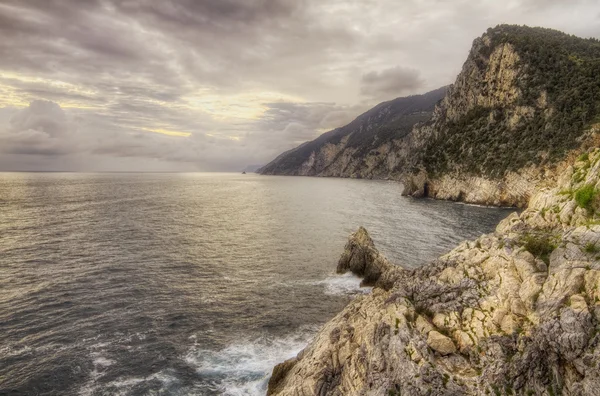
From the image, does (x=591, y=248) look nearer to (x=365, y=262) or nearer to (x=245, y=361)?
(x=245, y=361)

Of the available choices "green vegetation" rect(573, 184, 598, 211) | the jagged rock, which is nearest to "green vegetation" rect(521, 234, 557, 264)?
"green vegetation" rect(573, 184, 598, 211)

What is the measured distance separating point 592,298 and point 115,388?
29222 mm

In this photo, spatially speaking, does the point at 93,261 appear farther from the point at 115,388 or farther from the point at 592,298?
the point at 592,298

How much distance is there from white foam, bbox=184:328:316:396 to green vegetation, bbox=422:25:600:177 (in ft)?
334

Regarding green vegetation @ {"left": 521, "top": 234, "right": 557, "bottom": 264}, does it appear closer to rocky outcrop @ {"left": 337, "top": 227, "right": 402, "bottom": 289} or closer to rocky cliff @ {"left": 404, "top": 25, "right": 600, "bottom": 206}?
rocky outcrop @ {"left": 337, "top": 227, "right": 402, "bottom": 289}

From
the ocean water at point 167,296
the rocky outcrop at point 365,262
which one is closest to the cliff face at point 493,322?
the ocean water at point 167,296

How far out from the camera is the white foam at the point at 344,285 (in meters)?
42.7

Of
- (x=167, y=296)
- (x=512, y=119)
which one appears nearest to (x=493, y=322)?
(x=167, y=296)

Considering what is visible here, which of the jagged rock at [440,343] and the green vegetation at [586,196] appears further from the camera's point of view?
the green vegetation at [586,196]

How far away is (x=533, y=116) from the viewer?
114 metres

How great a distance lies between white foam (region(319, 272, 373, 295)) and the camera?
140 ft

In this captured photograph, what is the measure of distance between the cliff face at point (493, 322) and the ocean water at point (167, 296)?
9.58 metres

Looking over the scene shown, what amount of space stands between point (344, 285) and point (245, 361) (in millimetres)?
19808

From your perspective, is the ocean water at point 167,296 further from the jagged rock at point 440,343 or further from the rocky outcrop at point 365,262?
the jagged rock at point 440,343
